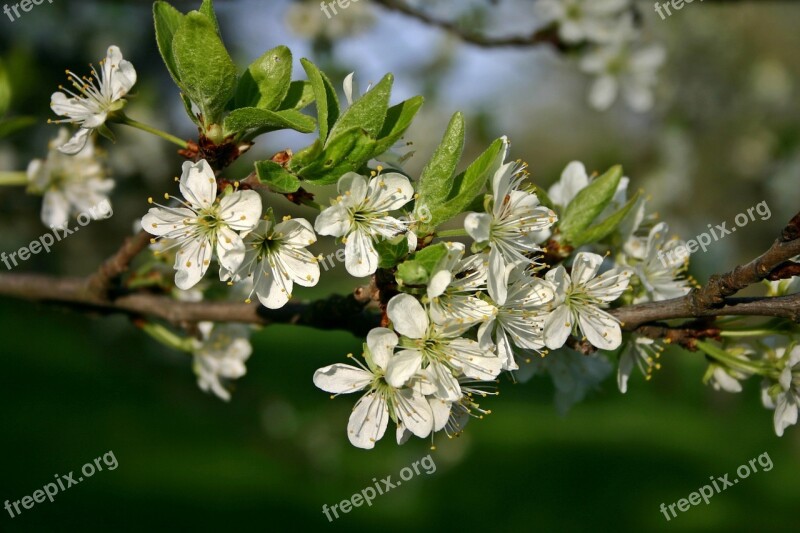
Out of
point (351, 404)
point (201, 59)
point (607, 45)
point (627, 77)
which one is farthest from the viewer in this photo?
point (351, 404)

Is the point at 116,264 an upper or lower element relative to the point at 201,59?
lower

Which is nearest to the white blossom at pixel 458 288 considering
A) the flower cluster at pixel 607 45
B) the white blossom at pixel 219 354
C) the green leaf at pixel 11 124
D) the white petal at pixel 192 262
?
the white petal at pixel 192 262

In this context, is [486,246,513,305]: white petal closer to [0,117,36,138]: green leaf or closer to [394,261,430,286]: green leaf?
[394,261,430,286]: green leaf

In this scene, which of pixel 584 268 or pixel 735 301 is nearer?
pixel 735 301

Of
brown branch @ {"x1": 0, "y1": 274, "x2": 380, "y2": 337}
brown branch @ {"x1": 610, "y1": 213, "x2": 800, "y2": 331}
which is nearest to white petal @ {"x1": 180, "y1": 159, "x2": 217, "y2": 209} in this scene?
brown branch @ {"x1": 0, "y1": 274, "x2": 380, "y2": 337}

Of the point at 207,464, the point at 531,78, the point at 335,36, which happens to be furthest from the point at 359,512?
the point at 531,78

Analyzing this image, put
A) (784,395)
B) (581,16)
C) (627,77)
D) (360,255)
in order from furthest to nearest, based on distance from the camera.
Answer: (627,77) < (581,16) < (784,395) < (360,255)

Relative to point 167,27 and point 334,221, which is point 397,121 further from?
point 167,27

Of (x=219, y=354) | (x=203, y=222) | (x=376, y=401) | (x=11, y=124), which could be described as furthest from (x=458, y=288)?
(x=11, y=124)
